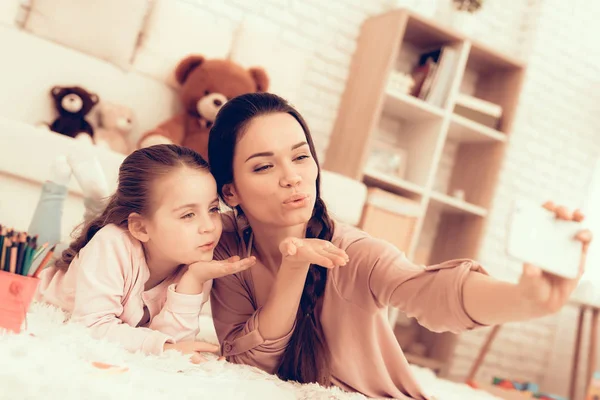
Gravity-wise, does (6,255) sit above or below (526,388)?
above

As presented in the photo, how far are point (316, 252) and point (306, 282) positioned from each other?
22 centimetres

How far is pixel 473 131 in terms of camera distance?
2992 millimetres

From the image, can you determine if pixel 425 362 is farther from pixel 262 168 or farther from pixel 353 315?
pixel 262 168

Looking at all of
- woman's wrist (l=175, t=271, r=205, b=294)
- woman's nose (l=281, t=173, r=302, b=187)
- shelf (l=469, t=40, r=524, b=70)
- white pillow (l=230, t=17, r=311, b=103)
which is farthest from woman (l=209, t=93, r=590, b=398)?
shelf (l=469, t=40, r=524, b=70)

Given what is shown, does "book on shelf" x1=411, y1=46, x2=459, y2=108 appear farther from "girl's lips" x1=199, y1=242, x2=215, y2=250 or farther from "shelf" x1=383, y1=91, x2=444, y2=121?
"girl's lips" x1=199, y1=242, x2=215, y2=250

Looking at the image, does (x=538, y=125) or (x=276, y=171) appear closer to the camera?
(x=276, y=171)

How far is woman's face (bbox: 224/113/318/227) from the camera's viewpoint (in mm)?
987

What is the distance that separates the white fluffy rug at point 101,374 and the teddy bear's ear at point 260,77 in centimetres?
165

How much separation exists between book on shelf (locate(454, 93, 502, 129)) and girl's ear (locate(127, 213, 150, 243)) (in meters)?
2.24

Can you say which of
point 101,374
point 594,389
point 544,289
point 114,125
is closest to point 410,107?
point 114,125

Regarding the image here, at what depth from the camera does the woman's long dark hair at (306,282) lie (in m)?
1.04

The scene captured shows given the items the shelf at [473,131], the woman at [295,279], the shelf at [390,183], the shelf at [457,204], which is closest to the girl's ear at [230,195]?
the woman at [295,279]

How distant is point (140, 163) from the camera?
1.06 meters

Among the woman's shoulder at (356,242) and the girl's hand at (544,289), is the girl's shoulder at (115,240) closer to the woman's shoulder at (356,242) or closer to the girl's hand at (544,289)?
the woman's shoulder at (356,242)
